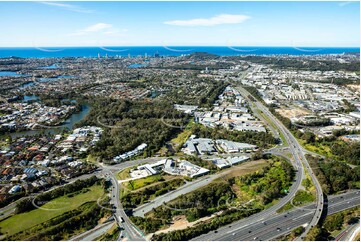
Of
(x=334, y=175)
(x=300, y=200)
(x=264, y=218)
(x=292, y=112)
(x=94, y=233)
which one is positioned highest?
(x=292, y=112)

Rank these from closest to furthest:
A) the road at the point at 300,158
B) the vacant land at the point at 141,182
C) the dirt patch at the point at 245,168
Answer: the road at the point at 300,158, the vacant land at the point at 141,182, the dirt patch at the point at 245,168

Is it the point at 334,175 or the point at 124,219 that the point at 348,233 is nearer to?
the point at 334,175

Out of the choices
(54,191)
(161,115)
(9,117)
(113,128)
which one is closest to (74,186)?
(54,191)

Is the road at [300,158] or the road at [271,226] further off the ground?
the road at [300,158]

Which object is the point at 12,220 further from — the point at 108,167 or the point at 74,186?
the point at 108,167

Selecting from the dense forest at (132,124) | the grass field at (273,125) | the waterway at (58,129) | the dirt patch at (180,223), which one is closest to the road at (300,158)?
the grass field at (273,125)

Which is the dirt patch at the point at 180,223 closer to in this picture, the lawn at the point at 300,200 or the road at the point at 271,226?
the road at the point at 271,226

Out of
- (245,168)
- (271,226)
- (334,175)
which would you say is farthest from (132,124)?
(334,175)
